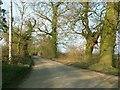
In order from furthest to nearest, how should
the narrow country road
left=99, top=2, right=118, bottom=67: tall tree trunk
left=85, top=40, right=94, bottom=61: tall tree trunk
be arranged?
left=85, top=40, right=94, bottom=61: tall tree trunk
left=99, top=2, right=118, bottom=67: tall tree trunk
the narrow country road

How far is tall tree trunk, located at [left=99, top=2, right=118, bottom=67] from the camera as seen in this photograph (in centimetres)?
2419

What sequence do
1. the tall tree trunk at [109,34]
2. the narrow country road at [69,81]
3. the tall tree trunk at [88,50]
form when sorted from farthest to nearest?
1. the tall tree trunk at [88,50]
2. the tall tree trunk at [109,34]
3. the narrow country road at [69,81]

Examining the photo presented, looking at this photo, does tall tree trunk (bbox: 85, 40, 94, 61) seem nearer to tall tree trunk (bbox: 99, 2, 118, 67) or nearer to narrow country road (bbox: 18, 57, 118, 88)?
tall tree trunk (bbox: 99, 2, 118, 67)

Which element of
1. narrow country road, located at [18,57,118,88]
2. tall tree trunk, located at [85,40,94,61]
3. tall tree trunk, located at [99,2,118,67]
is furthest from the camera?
tall tree trunk, located at [85,40,94,61]

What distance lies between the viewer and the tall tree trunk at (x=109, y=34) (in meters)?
24.2

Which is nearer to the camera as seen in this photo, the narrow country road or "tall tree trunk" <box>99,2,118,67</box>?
the narrow country road

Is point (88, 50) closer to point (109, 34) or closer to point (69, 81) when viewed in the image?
point (109, 34)

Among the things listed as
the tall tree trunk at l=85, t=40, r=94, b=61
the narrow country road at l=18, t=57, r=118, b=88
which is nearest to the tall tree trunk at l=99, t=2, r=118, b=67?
the tall tree trunk at l=85, t=40, r=94, b=61

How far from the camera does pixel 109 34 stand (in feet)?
86.4

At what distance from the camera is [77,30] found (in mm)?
33438

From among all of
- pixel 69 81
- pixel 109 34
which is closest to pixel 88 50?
pixel 109 34

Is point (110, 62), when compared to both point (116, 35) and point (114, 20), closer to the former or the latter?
point (116, 35)

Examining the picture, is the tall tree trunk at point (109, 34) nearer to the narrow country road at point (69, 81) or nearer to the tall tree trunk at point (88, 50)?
the tall tree trunk at point (88, 50)

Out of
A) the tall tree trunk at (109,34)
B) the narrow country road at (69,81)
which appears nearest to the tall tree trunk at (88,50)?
the tall tree trunk at (109,34)
